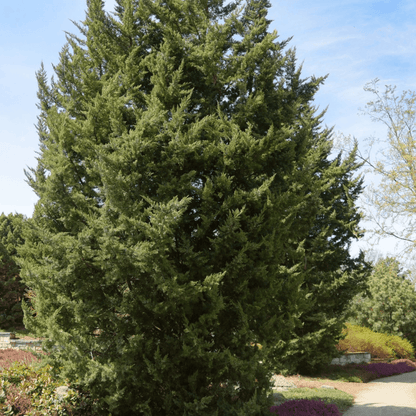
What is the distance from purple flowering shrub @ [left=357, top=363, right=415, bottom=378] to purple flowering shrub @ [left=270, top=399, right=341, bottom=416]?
37.0 ft

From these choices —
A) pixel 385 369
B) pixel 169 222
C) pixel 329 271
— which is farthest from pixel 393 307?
pixel 169 222

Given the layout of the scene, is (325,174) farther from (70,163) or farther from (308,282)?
(70,163)

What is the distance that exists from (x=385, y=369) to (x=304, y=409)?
1365 cm

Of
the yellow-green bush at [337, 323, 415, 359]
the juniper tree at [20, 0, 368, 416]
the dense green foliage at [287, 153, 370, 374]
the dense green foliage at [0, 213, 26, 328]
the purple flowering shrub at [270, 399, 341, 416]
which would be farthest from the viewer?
the dense green foliage at [0, 213, 26, 328]

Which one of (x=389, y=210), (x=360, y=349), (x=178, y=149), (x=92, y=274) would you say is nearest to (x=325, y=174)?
(x=389, y=210)

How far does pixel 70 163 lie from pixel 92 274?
2.41 meters

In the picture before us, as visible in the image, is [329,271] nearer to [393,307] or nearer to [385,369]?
[385,369]

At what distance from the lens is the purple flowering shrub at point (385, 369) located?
18859 mm

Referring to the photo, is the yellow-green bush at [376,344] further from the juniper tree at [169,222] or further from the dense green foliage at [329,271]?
the juniper tree at [169,222]

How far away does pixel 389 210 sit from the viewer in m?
11.5

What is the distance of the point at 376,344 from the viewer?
2269 cm

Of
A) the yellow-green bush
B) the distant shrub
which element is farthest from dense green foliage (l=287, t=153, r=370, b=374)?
the distant shrub

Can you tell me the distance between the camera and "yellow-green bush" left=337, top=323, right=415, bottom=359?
2200 centimetres

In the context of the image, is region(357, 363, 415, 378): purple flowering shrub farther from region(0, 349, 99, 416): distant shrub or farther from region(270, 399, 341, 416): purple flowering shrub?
region(0, 349, 99, 416): distant shrub
